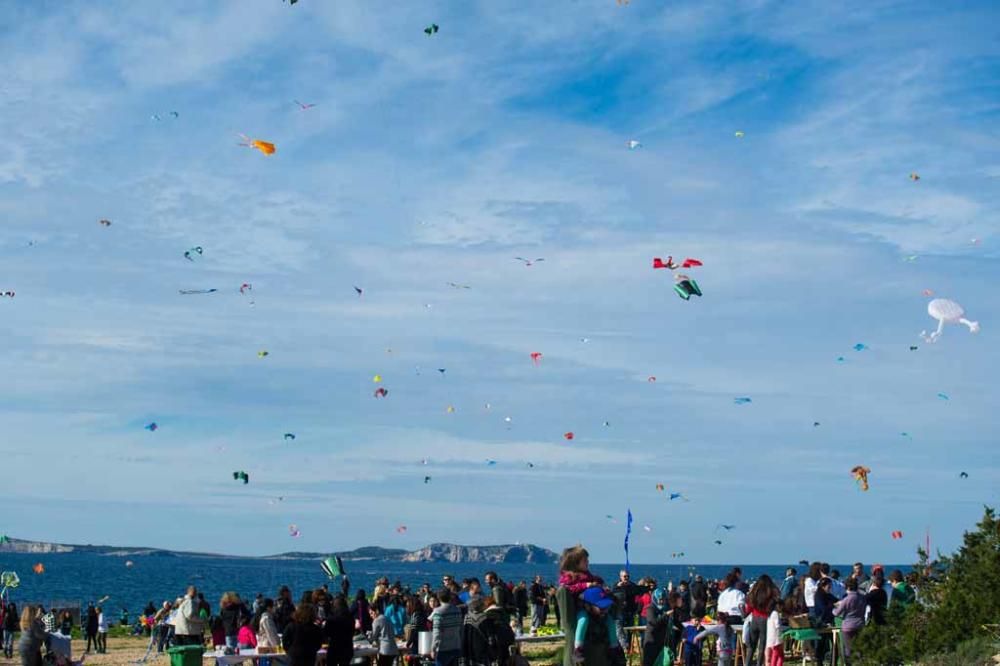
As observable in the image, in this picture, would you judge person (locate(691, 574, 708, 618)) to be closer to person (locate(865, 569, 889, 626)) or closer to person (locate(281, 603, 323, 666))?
person (locate(865, 569, 889, 626))

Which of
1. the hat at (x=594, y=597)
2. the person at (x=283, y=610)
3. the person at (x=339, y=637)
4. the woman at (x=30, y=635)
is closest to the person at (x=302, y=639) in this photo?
the person at (x=339, y=637)

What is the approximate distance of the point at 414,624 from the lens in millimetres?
15852

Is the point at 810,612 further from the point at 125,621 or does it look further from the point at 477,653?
the point at 125,621

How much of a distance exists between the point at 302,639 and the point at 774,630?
5578 mm

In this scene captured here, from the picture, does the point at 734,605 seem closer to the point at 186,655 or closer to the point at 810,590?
the point at 810,590

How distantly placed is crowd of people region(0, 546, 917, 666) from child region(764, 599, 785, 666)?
1cm

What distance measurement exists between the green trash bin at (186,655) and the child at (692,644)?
6.23 m

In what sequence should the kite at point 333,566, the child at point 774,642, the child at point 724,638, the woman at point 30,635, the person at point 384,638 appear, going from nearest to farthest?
the woman at point 30,635
the child at point 774,642
the person at point 384,638
the child at point 724,638
the kite at point 333,566

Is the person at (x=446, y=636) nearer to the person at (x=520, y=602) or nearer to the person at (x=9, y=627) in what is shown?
the person at (x=520, y=602)

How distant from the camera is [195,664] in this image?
558 inches

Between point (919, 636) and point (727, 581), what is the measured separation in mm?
3841

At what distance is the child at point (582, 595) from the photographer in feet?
28.6

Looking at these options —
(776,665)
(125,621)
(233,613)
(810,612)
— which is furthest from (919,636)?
(125,621)

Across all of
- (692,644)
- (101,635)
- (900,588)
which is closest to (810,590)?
(900,588)
